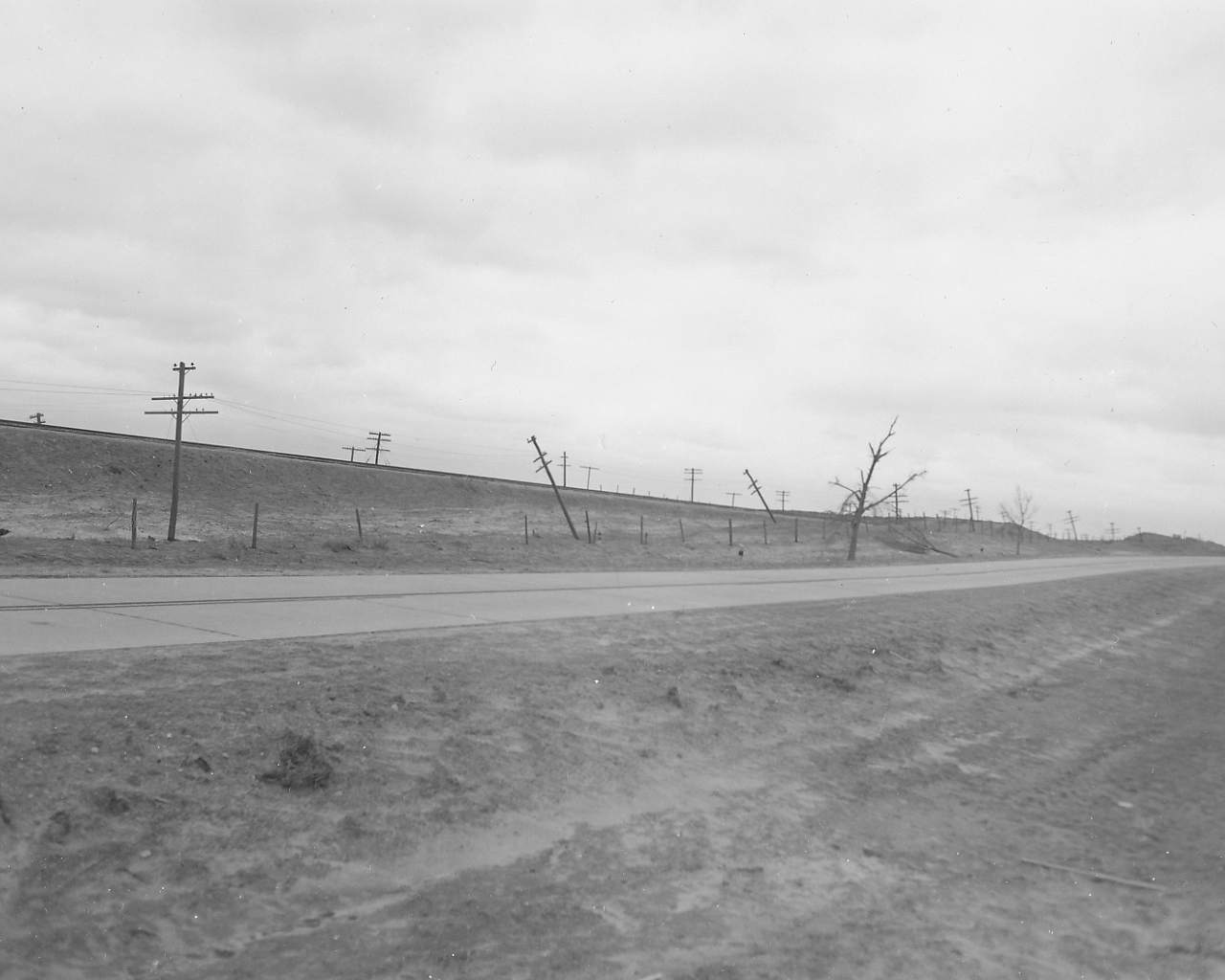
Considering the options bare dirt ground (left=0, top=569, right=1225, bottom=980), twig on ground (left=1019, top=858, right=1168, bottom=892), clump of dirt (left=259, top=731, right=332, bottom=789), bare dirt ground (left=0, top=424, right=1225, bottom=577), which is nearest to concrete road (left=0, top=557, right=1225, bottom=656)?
bare dirt ground (left=0, top=569, right=1225, bottom=980)

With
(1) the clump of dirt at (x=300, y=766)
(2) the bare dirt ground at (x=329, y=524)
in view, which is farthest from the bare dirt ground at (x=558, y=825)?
(2) the bare dirt ground at (x=329, y=524)

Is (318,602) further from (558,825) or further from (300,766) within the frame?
(558,825)

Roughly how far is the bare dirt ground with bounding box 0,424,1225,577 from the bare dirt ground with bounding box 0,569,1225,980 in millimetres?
13124

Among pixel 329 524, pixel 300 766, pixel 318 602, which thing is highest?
pixel 329 524

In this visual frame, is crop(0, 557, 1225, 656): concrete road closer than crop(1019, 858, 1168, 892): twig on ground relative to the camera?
No

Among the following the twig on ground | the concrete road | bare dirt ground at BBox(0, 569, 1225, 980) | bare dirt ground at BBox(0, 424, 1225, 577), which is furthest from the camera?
bare dirt ground at BBox(0, 424, 1225, 577)

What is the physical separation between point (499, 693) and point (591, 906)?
3.18 meters

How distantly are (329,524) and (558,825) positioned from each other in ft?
155

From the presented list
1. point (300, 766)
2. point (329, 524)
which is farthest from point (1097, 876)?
point (329, 524)

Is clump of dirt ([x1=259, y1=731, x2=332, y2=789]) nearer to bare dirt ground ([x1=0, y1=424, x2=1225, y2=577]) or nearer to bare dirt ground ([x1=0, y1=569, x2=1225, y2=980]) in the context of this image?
bare dirt ground ([x1=0, y1=569, x2=1225, y2=980])

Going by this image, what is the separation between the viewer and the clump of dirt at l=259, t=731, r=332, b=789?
6.39 metres

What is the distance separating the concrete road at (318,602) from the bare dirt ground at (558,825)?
115cm

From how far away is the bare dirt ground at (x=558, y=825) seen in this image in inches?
202

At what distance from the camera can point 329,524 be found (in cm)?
5172
